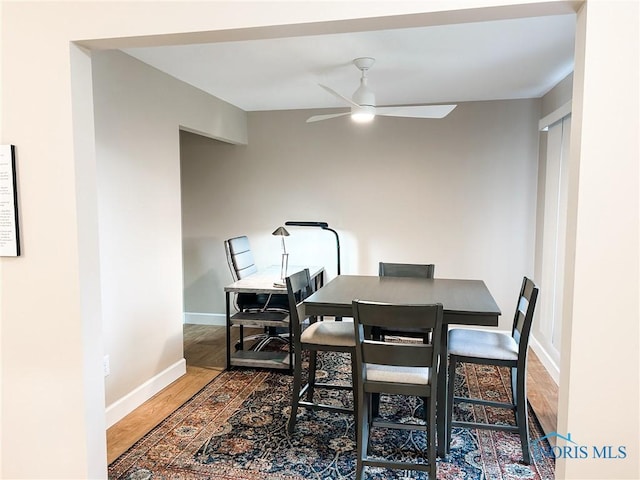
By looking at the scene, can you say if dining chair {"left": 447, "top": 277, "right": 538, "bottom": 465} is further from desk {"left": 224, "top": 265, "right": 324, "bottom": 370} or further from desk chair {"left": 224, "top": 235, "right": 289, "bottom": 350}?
desk chair {"left": 224, "top": 235, "right": 289, "bottom": 350}

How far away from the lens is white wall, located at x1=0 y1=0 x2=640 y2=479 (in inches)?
57.6

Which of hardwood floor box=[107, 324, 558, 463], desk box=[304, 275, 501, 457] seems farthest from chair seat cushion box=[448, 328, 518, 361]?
hardwood floor box=[107, 324, 558, 463]

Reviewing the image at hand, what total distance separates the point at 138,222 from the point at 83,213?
1211mm

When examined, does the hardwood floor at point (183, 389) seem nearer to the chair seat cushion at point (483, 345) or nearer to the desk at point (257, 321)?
the desk at point (257, 321)

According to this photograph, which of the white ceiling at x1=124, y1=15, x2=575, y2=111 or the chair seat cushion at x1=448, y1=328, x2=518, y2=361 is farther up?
the white ceiling at x1=124, y1=15, x2=575, y2=111

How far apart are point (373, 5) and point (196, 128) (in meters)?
2.61

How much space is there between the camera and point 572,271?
1.52 metres

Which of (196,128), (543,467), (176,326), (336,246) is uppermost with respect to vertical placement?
(196,128)

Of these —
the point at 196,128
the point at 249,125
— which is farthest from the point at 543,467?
the point at 249,125

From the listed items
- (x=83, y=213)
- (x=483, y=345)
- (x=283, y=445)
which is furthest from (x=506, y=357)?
(x=83, y=213)

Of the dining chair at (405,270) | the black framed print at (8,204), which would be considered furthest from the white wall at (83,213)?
the dining chair at (405,270)

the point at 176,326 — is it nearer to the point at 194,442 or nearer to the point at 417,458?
the point at 194,442

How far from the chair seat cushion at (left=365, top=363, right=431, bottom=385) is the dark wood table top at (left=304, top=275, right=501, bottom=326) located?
335 millimetres

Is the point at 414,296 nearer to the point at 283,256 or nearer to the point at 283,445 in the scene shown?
the point at 283,445
